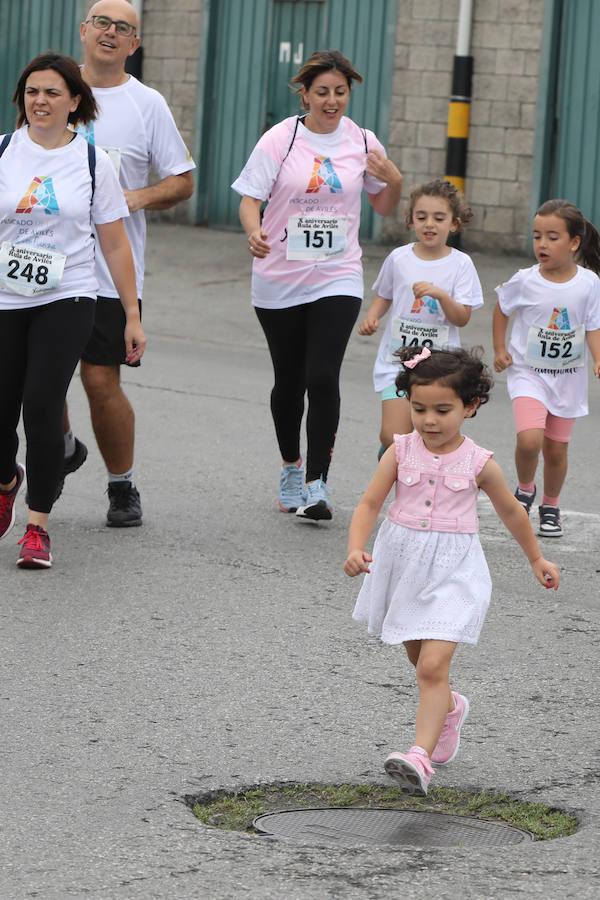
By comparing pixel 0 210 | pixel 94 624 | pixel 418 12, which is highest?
→ pixel 418 12

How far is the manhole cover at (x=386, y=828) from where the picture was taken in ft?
13.6

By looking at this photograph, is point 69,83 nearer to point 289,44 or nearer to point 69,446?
point 69,446

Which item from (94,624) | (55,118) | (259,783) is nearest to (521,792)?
(259,783)

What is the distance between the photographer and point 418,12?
17.0 meters

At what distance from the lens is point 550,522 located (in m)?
7.56

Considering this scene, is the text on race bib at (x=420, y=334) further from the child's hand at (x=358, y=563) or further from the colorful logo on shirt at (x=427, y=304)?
the child's hand at (x=358, y=563)

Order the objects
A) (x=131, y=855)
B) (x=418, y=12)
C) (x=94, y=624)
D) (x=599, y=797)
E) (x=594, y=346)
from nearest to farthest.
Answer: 1. (x=131, y=855)
2. (x=599, y=797)
3. (x=94, y=624)
4. (x=594, y=346)
5. (x=418, y=12)

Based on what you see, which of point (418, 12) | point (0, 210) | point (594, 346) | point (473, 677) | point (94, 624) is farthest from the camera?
point (418, 12)

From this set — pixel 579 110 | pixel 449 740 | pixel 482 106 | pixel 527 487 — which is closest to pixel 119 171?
pixel 527 487

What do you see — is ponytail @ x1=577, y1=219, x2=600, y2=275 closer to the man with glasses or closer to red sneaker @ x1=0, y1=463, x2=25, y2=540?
the man with glasses

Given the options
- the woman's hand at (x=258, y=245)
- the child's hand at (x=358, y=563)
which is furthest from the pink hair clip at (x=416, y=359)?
the woman's hand at (x=258, y=245)

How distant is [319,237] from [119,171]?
36.0 inches

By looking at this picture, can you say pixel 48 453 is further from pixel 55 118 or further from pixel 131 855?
pixel 131 855

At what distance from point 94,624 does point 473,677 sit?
4.32 feet
